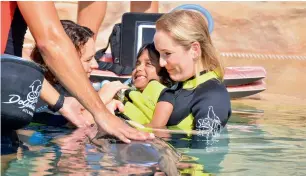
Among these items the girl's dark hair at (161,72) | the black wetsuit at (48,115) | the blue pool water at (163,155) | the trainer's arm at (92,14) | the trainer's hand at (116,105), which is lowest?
the blue pool water at (163,155)

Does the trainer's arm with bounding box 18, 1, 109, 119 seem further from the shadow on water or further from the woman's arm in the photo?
the woman's arm

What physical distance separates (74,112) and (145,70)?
33.3 inches

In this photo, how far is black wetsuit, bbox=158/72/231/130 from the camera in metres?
4.30

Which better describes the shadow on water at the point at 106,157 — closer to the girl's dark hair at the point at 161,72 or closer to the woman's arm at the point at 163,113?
the woman's arm at the point at 163,113

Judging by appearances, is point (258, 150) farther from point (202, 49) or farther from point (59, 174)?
point (59, 174)

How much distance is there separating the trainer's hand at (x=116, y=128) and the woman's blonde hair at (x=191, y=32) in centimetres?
122

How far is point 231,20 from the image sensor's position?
11219mm

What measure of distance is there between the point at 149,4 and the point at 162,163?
4308mm

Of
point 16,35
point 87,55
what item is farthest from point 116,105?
point 16,35

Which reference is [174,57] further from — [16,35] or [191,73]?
[16,35]

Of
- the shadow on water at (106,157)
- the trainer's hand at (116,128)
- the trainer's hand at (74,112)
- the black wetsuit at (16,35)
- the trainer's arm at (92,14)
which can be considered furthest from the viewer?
the trainer's arm at (92,14)

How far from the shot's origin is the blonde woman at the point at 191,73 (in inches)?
171

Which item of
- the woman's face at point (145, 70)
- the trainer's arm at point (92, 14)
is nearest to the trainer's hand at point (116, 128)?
the woman's face at point (145, 70)

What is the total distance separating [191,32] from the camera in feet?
14.9
